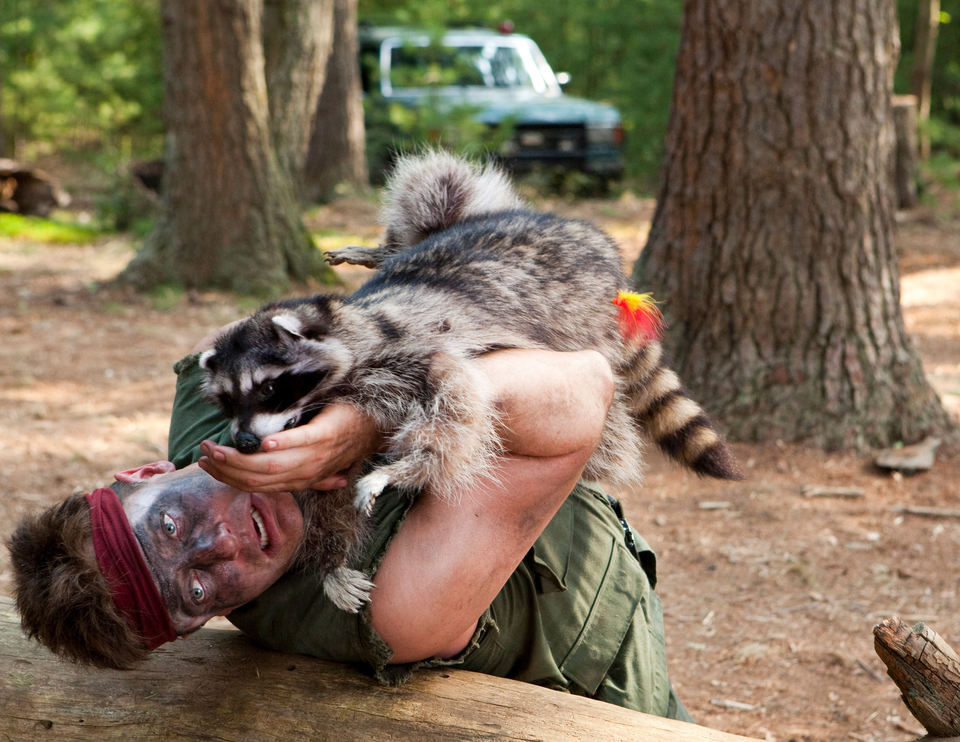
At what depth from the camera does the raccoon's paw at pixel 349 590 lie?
192 centimetres

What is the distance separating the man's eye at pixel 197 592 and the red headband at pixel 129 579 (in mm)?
60

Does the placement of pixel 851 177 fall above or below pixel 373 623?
above

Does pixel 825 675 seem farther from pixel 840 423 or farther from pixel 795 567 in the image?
pixel 840 423

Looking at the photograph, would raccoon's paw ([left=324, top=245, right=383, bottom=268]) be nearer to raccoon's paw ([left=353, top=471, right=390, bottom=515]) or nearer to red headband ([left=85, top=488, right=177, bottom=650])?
raccoon's paw ([left=353, top=471, right=390, bottom=515])

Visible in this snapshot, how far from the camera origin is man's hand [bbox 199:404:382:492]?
1.84 metres

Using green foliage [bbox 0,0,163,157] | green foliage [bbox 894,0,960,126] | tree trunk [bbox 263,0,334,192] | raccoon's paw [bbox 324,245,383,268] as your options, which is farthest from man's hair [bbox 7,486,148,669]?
green foliage [bbox 894,0,960,126]

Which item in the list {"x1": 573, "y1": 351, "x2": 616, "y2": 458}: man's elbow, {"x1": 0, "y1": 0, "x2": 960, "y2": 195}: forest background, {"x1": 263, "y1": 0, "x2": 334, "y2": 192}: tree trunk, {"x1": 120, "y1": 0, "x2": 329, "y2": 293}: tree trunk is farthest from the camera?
{"x1": 0, "y1": 0, "x2": 960, "y2": 195}: forest background

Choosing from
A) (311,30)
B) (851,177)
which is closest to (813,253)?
(851,177)

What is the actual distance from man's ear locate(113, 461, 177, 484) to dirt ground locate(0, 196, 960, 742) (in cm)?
152

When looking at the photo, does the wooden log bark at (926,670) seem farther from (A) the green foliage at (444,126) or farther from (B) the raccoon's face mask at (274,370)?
(A) the green foliage at (444,126)

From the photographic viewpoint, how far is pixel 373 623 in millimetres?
1928

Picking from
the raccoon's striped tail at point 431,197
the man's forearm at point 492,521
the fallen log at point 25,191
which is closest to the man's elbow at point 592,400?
the man's forearm at point 492,521

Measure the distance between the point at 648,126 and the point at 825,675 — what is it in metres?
10.0

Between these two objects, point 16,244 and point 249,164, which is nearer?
point 249,164
